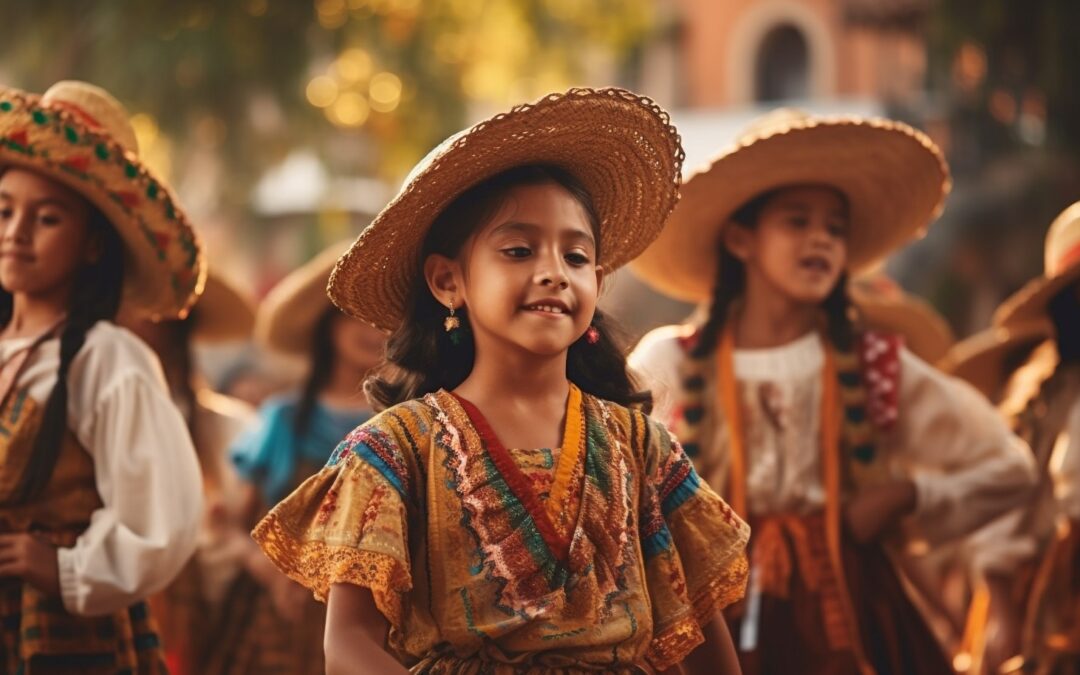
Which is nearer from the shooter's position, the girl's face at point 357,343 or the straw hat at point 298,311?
the girl's face at point 357,343

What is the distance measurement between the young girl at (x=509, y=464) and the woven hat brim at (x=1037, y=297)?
10.5 feet

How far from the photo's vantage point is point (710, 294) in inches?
252

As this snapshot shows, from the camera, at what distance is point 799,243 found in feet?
19.3

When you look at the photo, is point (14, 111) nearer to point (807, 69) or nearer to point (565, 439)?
point (565, 439)

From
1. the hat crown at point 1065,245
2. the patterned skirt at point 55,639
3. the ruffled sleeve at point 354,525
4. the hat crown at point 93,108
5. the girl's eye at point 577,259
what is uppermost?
the hat crown at point 93,108

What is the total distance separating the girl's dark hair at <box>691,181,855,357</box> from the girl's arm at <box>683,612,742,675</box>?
2147 millimetres

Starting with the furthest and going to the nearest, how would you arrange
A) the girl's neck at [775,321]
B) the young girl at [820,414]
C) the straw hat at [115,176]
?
the girl's neck at [775,321] < the young girl at [820,414] < the straw hat at [115,176]

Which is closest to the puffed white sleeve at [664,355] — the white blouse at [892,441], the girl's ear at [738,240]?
the white blouse at [892,441]

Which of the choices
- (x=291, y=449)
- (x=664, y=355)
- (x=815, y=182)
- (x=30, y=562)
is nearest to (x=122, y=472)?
(x=30, y=562)

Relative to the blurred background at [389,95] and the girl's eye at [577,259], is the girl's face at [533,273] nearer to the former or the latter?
the girl's eye at [577,259]

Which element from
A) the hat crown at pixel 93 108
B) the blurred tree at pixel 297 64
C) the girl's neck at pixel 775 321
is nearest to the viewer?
the hat crown at pixel 93 108

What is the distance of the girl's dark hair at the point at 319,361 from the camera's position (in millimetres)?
8477

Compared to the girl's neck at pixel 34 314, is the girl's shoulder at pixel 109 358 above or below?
below

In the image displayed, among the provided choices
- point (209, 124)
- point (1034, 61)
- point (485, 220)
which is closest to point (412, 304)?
point (485, 220)
